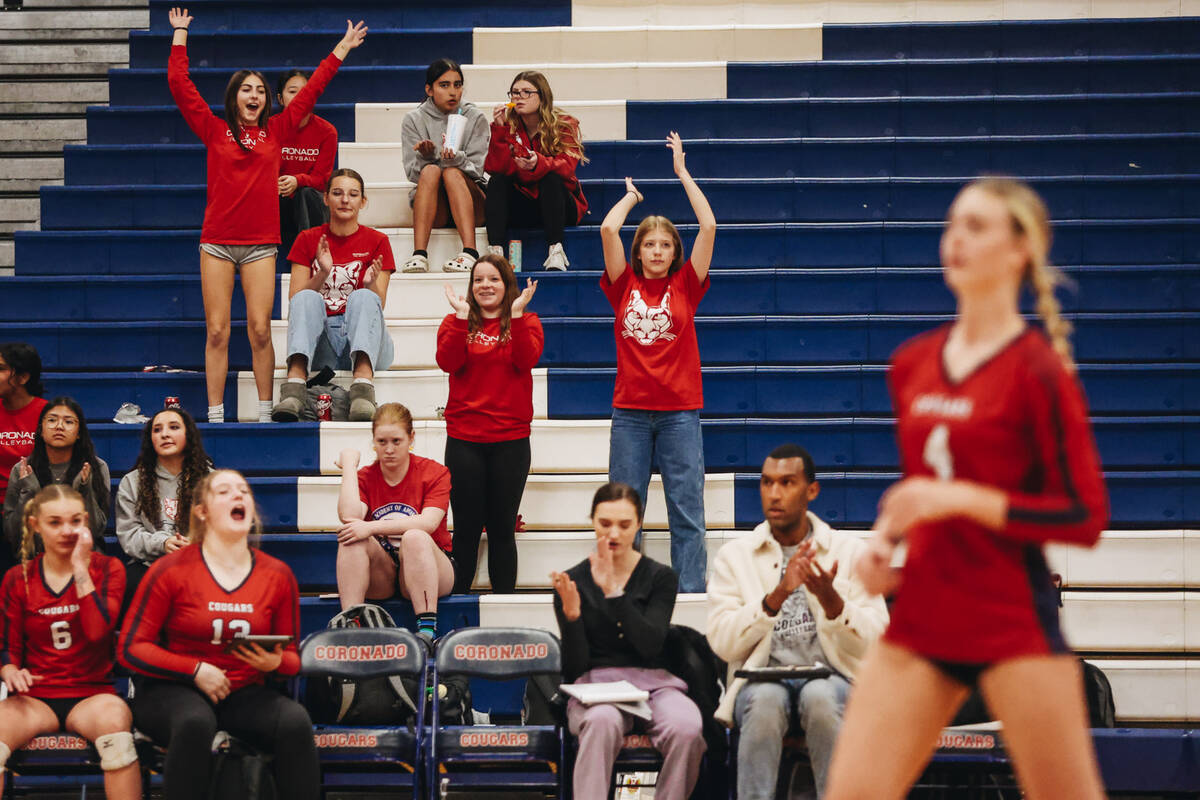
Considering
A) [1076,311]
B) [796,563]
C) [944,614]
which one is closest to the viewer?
[944,614]

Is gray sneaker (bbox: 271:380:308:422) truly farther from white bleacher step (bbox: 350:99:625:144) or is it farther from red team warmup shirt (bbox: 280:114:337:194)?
white bleacher step (bbox: 350:99:625:144)

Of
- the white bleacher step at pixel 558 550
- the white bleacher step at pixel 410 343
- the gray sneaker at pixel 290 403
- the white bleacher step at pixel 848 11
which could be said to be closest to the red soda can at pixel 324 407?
the gray sneaker at pixel 290 403

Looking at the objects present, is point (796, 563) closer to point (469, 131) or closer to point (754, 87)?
point (469, 131)

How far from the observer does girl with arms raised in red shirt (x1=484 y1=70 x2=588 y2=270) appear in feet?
23.3

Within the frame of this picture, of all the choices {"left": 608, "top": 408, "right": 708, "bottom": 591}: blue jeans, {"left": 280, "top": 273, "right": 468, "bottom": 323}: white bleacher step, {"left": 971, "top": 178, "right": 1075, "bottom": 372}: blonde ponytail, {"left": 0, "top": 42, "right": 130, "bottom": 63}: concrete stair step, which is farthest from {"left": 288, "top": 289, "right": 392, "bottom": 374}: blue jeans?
{"left": 971, "top": 178, "right": 1075, "bottom": 372}: blonde ponytail

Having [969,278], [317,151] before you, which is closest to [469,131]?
[317,151]

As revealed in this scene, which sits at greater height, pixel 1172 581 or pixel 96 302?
pixel 96 302

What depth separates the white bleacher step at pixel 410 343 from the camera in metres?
7.00

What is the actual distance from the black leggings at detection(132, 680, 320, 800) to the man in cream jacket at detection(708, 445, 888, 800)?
1379 millimetres

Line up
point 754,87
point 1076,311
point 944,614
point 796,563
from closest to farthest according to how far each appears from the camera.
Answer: point 944,614 → point 796,563 → point 1076,311 → point 754,87

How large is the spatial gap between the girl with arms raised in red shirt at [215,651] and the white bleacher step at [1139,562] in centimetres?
335

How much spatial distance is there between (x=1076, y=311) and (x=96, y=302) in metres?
5.32

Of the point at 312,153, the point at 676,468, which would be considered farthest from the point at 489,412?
the point at 312,153

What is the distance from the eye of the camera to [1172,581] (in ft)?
19.2
